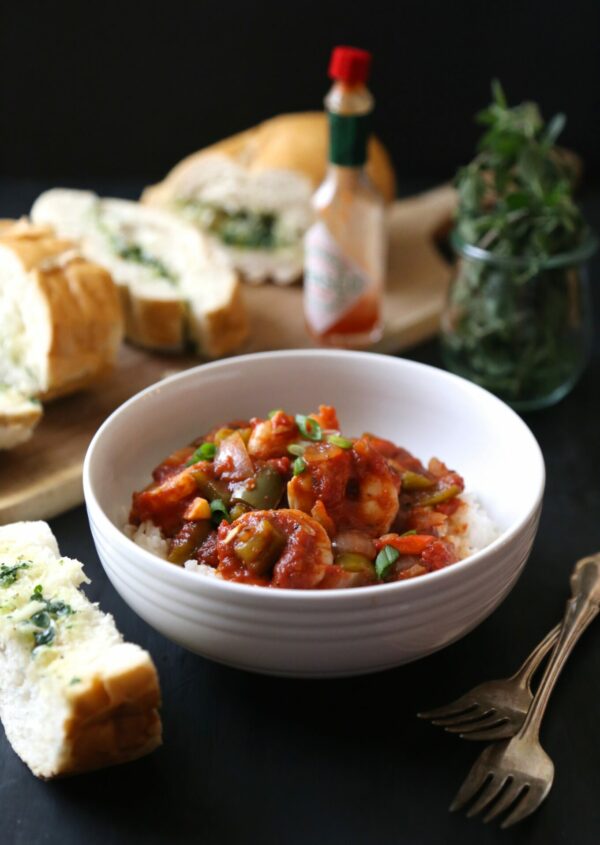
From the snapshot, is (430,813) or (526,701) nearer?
(430,813)

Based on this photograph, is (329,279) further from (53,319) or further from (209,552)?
(209,552)

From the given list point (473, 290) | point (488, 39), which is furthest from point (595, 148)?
point (473, 290)

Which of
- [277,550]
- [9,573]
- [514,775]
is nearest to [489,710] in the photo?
[514,775]

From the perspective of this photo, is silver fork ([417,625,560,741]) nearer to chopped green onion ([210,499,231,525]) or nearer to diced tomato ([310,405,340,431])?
chopped green onion ([210,499,231,525])

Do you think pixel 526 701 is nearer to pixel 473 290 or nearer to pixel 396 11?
pixel 473 290

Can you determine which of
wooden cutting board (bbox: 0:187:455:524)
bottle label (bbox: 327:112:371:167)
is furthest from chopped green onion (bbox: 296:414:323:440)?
bottle label (bbox: 327:112:371:167)

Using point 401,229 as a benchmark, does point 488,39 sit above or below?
above
